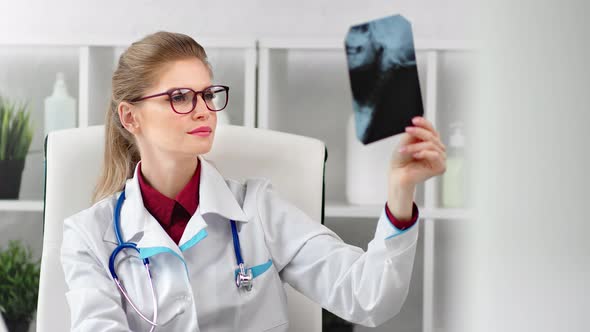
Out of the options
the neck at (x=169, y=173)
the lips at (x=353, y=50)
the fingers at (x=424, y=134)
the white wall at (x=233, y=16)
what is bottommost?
the neck at (x=169, y=173)

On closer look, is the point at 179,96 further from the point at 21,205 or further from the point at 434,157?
the point at 21,205

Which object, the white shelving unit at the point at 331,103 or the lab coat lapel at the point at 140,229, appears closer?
the lab coat lapel at the point at 140,229

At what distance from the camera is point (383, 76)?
506 millimetres

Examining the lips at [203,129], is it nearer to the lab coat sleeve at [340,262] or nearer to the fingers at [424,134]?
the lab coat sleeve at [340,262]

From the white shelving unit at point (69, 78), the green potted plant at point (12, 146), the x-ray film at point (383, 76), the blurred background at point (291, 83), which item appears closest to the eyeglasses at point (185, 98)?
the blurred background at point (291, 83)

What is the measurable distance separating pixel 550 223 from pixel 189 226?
41.4 inches

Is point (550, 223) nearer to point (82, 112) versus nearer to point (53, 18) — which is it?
point (82, 112)

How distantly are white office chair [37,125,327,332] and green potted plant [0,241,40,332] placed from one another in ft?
2.44

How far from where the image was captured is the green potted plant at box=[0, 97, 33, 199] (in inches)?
76.3

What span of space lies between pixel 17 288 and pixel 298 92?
1011 mm

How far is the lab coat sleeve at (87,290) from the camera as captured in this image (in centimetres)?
105

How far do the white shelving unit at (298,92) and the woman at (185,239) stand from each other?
0.67 meters

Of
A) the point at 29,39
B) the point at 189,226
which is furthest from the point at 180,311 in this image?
the point at 29,39

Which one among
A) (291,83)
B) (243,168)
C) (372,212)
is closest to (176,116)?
(243,168)
